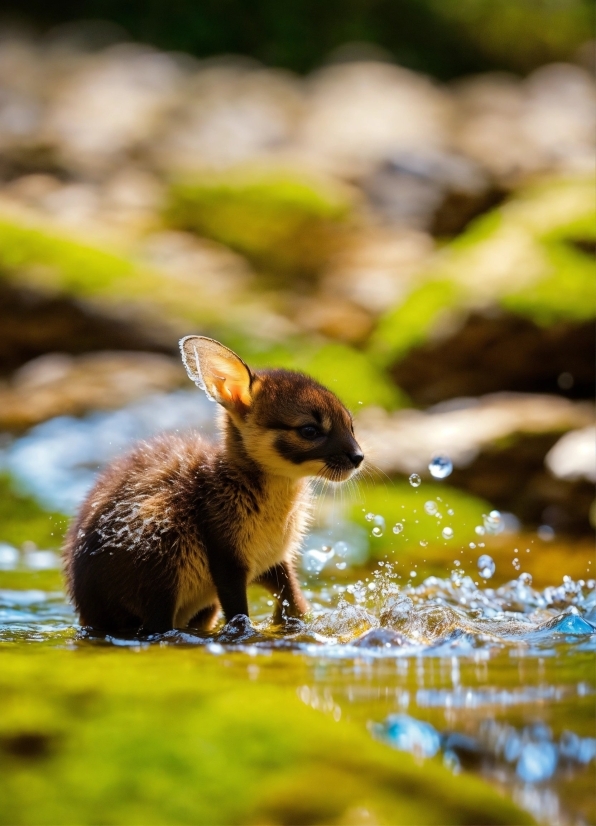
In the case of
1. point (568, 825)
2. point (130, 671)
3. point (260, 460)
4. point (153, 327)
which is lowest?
point (568, 825)

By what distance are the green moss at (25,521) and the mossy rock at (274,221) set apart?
18.0 ft

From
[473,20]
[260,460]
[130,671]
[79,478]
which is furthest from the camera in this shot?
[473,20]

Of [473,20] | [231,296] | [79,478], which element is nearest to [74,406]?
[79,478]

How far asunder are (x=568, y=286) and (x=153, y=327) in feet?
14.5

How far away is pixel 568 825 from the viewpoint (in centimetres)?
223

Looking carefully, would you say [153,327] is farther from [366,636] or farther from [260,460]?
[366,636]

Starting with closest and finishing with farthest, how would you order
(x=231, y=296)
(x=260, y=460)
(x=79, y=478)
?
(x=260, y=460)
(x=79, y=478)
(x=231, y=296)

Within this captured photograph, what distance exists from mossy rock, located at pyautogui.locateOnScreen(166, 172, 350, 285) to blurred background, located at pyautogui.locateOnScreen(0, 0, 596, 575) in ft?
0.10

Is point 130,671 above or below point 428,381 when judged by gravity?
below

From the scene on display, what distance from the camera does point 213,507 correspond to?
4848mm

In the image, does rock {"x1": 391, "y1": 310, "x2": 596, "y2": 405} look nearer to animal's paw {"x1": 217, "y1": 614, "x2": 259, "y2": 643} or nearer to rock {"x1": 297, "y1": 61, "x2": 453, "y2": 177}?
rock {"x1": 297, "y1": 61, "x2": 453, "y2": 177}

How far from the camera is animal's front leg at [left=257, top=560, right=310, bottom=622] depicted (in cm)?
514

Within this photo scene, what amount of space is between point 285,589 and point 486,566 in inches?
77.8

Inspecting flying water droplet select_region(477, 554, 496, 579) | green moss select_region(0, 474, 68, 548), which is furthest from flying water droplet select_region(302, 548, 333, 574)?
green moss select_region(0, 474, 68, 548)
